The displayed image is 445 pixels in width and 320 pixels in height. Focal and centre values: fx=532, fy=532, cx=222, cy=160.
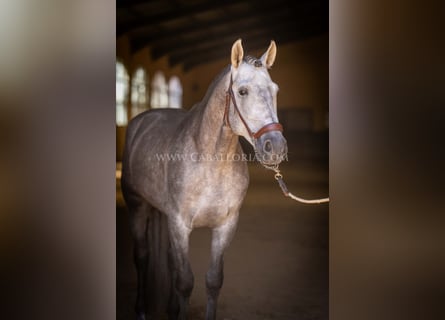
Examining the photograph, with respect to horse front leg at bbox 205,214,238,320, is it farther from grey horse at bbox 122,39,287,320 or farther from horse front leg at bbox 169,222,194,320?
horse front leg at bbox 169,222,194,320

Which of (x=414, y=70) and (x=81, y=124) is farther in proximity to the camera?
(x=81, y=124)

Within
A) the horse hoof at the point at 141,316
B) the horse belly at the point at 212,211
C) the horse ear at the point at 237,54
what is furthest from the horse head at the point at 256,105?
the horse hoof at the point at 141,316

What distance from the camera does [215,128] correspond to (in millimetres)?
3121

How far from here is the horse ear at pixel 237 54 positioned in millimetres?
3000

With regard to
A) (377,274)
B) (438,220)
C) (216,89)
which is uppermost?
(216,89)

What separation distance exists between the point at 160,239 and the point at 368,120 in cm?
146

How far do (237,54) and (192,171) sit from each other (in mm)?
747

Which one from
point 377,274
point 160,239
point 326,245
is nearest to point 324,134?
point 326,245

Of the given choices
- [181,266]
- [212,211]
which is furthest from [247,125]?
[181,266]

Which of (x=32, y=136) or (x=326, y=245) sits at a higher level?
(x=32, y=136)

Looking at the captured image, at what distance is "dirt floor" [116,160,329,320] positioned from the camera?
3168 millimetres

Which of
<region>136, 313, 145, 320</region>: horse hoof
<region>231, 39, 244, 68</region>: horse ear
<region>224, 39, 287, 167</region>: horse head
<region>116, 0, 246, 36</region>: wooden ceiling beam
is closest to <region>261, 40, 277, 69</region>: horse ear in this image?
<region>224, 39, 287, 167</region>: horse head

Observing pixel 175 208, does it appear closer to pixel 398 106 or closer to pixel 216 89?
pixel 216 89

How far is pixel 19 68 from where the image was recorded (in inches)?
136
